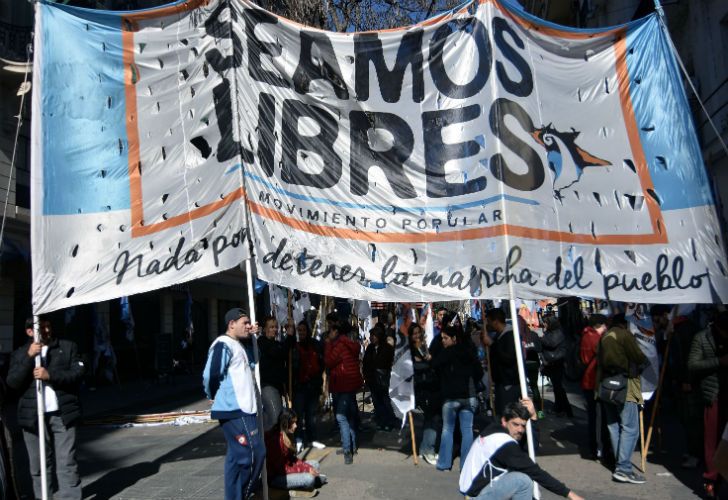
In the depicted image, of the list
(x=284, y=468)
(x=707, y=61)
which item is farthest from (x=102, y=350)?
(x=707, y=61)

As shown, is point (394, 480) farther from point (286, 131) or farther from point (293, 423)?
point (286, 131)

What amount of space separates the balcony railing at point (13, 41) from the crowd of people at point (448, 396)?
1178cm

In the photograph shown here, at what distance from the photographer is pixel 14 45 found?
53.2 feet

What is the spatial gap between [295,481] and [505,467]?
8.98ft

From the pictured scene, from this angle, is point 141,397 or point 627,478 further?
point 141,397

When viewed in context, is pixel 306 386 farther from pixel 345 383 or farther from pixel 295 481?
pixel 295 481

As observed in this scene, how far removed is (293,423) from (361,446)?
84.9 inches

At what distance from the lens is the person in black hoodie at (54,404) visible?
590 centimetres

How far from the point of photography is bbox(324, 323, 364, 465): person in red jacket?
25.4ft

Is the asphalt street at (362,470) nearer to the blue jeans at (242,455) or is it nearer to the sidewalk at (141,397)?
the blue jeans at (242,455)

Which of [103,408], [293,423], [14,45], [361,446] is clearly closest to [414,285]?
[293,423]

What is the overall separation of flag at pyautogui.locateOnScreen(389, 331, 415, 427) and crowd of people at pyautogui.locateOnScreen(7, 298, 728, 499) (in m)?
0.24

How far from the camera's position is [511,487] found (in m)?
4.22

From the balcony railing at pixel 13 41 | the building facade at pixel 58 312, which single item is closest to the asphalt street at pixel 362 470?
the building facade at pixel 58 312
